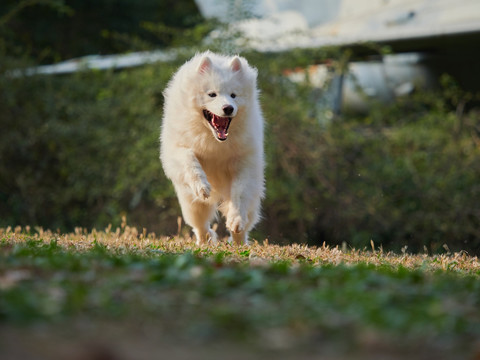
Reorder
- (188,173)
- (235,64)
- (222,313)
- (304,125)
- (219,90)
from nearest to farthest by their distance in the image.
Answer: (222,313)
(188,173)
(219,90)
(235,64)
(304,125)

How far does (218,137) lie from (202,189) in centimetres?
51

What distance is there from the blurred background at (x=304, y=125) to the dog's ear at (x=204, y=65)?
4.21m

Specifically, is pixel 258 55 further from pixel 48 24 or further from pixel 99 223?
pixel 48 24

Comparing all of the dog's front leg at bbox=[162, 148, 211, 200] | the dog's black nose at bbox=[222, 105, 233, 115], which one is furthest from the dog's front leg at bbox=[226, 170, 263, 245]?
the dog's black nose at bbox=[222, 105, 233, 115]

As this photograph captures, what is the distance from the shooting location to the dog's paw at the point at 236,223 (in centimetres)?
638

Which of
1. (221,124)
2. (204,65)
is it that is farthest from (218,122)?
(204,65)

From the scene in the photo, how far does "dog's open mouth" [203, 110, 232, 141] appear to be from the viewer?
643 centimetres

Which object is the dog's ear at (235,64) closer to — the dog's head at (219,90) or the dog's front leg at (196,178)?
the dog's head at (219,90)

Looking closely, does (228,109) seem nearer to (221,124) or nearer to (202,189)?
(221,124)

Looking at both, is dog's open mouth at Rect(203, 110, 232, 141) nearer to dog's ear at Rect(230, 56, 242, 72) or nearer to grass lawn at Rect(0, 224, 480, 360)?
dog's ear at Rect(230, 56, 242, 72)

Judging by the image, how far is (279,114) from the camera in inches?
437

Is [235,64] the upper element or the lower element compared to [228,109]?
upper

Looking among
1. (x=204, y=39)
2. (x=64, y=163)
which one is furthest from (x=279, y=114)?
(x=64, y=163)

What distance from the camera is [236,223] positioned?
6.38m
